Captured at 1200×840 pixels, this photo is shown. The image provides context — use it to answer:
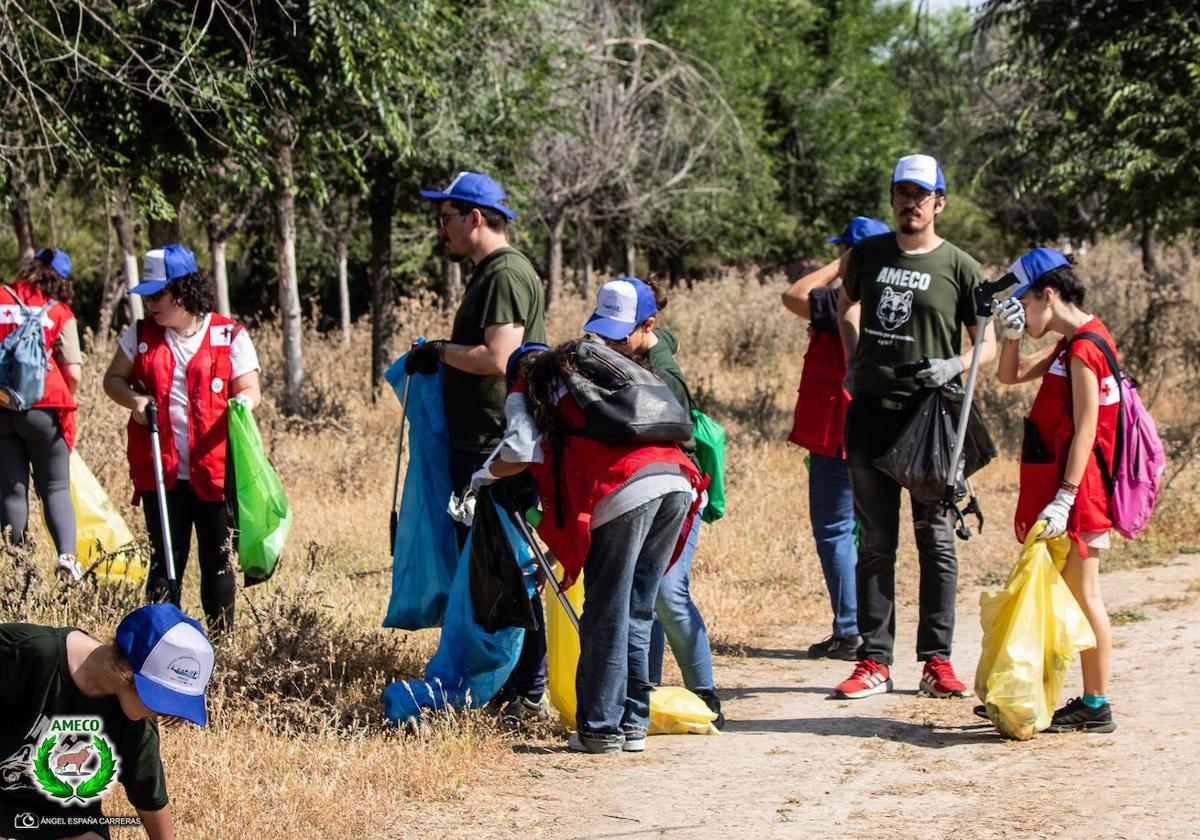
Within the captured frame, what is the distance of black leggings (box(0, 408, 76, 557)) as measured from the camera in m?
7.20

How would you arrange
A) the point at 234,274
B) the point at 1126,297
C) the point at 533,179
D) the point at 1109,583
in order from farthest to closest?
the point at 234,274 → the point at 533,179 → the point at 1126,297 → the point at 1109,583

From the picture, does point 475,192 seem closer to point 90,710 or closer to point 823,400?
point 823,400

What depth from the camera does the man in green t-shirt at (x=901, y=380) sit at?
5801 millimetres

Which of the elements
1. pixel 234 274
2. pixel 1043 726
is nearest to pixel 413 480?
pixel 1043 726

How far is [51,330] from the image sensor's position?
7250 millimetres

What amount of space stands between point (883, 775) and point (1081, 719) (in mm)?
895

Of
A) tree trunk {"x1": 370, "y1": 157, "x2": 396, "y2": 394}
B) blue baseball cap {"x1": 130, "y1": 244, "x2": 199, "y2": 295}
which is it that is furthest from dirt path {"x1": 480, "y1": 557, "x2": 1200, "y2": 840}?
tree trunk {"x1": 370, "y1": 157, "x2": 396, "y2": 394}

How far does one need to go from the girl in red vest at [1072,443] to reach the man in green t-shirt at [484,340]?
5.80 feet

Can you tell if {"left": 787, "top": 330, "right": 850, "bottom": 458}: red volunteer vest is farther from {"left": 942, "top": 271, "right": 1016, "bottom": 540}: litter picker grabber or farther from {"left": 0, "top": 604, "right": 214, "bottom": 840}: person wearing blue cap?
{"left": 0, "top": 604, "right": 214, "bottom": 840}: person wearing blue cap

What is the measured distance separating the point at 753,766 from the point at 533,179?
16.0 metres

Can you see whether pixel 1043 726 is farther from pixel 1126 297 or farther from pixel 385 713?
pixel 1126 297

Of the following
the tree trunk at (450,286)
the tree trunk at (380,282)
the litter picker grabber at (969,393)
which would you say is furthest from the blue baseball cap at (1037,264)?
the tree trunk at (450,286)

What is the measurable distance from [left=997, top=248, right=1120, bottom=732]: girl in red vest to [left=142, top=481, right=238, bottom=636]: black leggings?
3.12 metres

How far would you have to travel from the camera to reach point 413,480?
18.7ft
